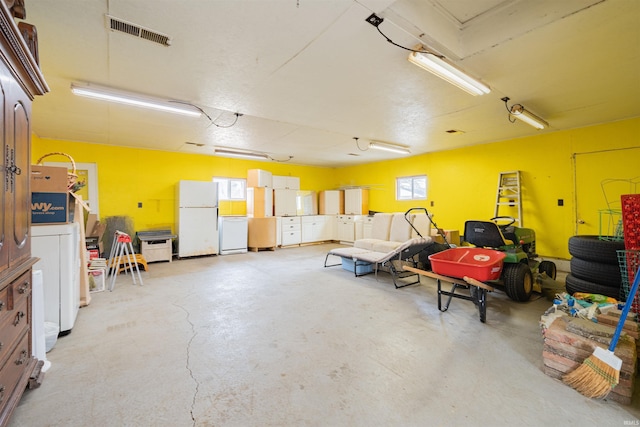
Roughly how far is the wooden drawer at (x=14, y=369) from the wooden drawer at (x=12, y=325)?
0.06 metres

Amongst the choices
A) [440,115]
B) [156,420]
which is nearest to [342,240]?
[440,115]

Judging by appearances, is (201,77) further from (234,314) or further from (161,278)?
(161,278)

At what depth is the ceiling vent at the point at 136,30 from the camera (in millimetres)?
1980

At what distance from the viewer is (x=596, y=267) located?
2920mm

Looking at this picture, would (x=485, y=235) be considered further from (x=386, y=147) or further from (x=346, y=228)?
(x=346, y=228)

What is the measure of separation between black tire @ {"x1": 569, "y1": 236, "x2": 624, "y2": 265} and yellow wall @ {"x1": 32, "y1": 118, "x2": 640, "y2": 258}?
225cm

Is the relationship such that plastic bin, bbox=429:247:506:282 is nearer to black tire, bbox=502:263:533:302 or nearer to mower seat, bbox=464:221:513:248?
black tire, bbox=502:263:533:302

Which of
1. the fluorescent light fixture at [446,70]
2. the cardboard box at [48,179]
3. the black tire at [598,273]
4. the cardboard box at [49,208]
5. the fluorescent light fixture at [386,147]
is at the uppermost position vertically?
the fluorescent light fixture at [386,147]

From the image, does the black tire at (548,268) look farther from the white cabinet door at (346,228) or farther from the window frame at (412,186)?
the white cabinet door at (346,228)

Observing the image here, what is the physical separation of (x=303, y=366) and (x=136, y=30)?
2953 millimetres

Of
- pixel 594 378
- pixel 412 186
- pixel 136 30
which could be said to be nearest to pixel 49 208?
pixel 136 30

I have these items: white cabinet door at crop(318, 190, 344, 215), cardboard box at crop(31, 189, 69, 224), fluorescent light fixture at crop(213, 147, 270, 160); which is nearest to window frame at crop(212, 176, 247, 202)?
fluorescent light fixture at crop(213, 147, 270, 160)

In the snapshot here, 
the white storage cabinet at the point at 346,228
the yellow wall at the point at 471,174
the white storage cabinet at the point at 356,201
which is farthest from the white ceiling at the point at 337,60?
the white storage cabinet at the point at 346,228

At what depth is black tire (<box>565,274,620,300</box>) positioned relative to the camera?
280 centimetres
